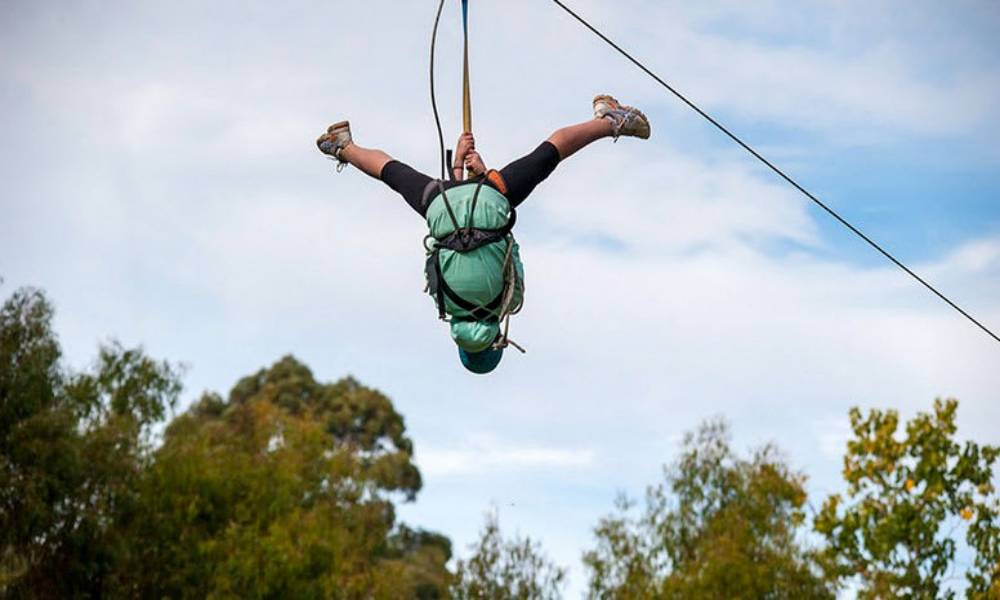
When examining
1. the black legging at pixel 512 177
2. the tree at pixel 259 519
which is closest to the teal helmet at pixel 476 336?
the black legging at pixel 512 177

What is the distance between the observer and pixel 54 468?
24.3 meters

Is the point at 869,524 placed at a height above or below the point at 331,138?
above

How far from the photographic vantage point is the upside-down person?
7.27 meters

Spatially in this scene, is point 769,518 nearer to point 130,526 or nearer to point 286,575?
point 286,575

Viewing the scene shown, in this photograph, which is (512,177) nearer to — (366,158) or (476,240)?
(476,240)

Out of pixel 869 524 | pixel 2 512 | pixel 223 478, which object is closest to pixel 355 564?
pixel 223 478

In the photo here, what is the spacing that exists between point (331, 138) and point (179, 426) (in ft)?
106

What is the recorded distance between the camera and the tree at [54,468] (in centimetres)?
2405

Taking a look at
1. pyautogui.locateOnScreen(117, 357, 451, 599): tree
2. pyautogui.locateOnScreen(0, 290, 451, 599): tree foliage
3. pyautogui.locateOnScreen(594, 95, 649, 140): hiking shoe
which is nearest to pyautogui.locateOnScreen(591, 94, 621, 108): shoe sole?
pyautogui.locateOnScreen(594, 95, 649, 140): hiking shoe

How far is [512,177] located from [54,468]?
A: 725 inches

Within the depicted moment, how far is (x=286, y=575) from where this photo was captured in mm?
27562

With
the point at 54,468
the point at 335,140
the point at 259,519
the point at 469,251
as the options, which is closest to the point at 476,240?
the point at 469,251

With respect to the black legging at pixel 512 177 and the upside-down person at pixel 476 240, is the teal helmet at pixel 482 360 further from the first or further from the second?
the black legging at pixel 512 177

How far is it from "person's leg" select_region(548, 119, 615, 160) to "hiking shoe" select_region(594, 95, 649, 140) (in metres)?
0.04
